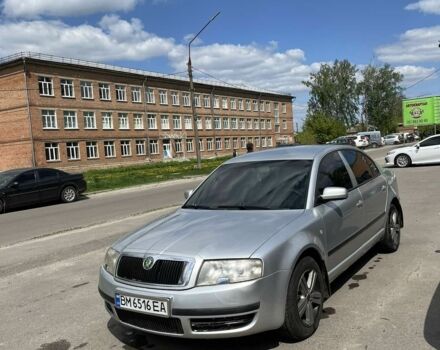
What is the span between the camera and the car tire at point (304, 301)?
12.2ft

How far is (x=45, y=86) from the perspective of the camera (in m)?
46.4

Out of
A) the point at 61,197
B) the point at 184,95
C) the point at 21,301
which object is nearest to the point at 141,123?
the point at 184,95

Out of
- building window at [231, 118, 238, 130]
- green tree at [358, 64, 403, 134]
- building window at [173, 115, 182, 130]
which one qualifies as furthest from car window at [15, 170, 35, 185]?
green tree at [358, 64, 403, 134]

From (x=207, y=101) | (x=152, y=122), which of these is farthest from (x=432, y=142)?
(x=207, y=101)

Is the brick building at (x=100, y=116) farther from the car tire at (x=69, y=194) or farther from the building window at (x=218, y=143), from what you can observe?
the car tire at (x=69, y=194)

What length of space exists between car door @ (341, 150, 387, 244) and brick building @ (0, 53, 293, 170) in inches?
1661

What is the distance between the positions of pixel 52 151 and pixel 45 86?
19.9ft

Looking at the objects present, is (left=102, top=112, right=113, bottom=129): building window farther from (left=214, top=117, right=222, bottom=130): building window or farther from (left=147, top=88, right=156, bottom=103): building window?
(left=214, top=117, right=222, bottom=130): building window

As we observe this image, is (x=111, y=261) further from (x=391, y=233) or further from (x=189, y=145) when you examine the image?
(x=189, y=145)

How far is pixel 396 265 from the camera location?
5.87 metres

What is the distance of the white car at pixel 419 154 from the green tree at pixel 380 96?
66.3m

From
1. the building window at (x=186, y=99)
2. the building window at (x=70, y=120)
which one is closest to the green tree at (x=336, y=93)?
the building window at (x=186, y=99)

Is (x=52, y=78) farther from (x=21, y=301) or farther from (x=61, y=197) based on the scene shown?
(x=21, y=301)

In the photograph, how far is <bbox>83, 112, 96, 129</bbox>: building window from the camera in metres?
50.7
